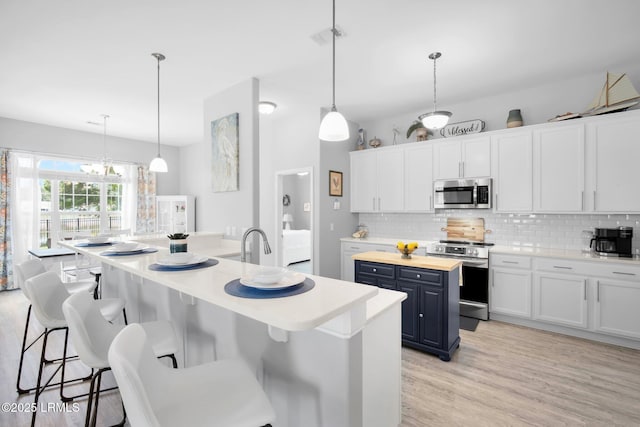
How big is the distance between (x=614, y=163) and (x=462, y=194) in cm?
150

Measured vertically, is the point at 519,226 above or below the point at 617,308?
above

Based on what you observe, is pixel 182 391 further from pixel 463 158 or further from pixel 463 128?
pixel 463 128

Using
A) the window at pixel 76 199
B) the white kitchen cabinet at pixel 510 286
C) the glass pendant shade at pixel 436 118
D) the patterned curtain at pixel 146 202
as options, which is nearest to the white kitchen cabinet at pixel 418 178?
the white kitchen cabinet at pixel 510 286

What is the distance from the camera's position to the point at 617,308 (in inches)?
120

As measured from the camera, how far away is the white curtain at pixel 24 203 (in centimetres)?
514

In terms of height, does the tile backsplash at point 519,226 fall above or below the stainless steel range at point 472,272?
above

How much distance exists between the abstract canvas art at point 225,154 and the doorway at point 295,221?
1.44 meters

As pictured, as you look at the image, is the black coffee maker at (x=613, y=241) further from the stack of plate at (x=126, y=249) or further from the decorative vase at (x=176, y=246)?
the stack of plate at (x=126, y=249)

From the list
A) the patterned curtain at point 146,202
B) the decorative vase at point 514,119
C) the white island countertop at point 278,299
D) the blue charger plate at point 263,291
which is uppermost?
the decorative vase at point 514,119

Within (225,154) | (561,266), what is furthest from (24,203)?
(561,266)

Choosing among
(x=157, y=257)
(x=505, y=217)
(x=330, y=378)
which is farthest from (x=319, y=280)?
(x=505, y=217)

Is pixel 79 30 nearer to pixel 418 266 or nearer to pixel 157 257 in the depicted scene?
pixel 157 257

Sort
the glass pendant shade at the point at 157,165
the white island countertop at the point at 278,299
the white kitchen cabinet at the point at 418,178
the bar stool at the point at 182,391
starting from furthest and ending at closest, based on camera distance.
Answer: the white kitchen cabinet at the point at 418,178 < the glass pendant shade at the point at 157,165 < the white island countertop at the point at 278,299 < the bar stool at the point at 182,391

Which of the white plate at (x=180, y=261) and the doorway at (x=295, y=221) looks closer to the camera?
the white plate at (x=180, y=261)
